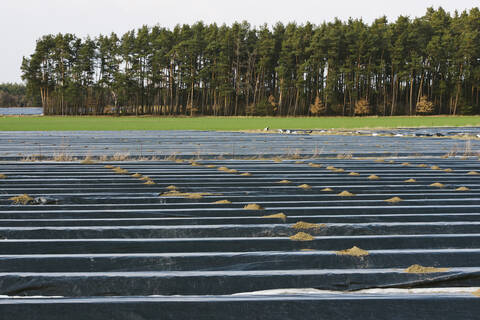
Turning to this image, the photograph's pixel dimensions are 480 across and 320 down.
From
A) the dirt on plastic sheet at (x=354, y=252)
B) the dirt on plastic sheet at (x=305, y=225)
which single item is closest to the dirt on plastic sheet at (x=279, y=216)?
the dirt on plastic sheet at (x=305, y=225)

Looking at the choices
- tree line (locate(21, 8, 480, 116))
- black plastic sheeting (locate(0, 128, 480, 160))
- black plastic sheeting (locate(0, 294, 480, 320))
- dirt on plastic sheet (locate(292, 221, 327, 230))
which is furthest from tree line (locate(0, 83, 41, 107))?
black plastic sheeting (locate(0, 294, 480, 320))

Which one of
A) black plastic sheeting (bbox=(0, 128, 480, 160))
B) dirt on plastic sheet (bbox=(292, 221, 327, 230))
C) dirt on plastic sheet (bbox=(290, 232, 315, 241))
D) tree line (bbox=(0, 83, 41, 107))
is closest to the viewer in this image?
dirt on plastic sheet (bbox=(290, 232, 315, 241))

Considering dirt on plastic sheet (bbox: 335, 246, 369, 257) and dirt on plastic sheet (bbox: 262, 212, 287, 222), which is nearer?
dirt on plastic sheet (bbox: 335, 246, 369, 257)

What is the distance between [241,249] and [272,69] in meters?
85.3

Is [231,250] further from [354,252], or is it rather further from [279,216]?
[279,216]

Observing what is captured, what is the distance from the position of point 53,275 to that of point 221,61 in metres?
83.6

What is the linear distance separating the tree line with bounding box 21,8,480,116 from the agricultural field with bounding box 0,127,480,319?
2937 inches

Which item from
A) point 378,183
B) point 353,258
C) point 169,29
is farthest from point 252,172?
point 169,29

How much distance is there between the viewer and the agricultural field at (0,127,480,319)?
247 centimetres

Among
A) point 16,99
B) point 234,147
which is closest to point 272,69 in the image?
point 234,147

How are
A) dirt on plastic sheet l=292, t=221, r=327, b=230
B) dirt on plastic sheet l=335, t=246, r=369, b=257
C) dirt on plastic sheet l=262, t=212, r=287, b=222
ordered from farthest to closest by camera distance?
dirt on plastic sheet l=262, t=212, r=287, b=222, dirt on plastic sheet l=292, t=221, r=327, b=230, dirt on plastic sheet l=335, t=246, r=369, b=257

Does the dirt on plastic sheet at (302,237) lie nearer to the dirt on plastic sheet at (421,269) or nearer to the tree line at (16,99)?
the dirt on plastic sheet at (421,269)

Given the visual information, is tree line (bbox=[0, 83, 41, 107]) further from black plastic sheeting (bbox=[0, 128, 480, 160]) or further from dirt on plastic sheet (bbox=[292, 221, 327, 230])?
dirt on plastic sheet (bbox=[292, 221, 327, 230])

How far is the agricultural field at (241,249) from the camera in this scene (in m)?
2.47
